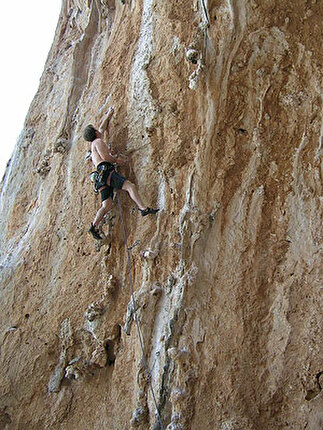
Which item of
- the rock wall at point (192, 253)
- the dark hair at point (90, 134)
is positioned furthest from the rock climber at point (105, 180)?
the rock wall at point (192, 253)

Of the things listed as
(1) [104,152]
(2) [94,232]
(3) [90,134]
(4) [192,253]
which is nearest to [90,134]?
(3) [90,134]

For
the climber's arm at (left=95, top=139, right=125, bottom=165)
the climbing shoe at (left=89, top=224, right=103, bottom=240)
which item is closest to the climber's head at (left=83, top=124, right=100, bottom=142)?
the climber's arm at (left=95, top=139, right=125, bottom=165)

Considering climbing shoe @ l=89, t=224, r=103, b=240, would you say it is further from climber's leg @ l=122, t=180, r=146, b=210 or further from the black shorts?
climber's leg @ l=122, t=180, r=146, b=210

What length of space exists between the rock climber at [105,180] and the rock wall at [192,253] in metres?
0.18

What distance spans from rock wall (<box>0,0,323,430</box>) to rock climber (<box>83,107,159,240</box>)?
0.18 meters

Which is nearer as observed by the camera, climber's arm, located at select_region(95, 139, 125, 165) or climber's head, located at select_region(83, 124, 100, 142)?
climber's arm, located at select_region(95, 139, 125, 165)

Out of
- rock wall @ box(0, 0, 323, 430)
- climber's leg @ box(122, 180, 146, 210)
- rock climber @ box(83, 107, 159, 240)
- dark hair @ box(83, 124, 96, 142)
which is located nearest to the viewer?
rock wall @ box(0, 0, 323, 430)

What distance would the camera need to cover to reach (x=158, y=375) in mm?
4258

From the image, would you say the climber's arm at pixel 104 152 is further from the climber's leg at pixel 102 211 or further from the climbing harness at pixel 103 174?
the climber's leg at pixel 102 211

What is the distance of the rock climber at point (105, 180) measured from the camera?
492cm

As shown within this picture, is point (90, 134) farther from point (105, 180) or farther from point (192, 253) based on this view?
point (192, 253)

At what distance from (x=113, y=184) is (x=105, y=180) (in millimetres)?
112

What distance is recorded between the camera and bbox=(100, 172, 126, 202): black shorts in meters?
4.97

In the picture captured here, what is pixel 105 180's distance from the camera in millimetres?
4941
